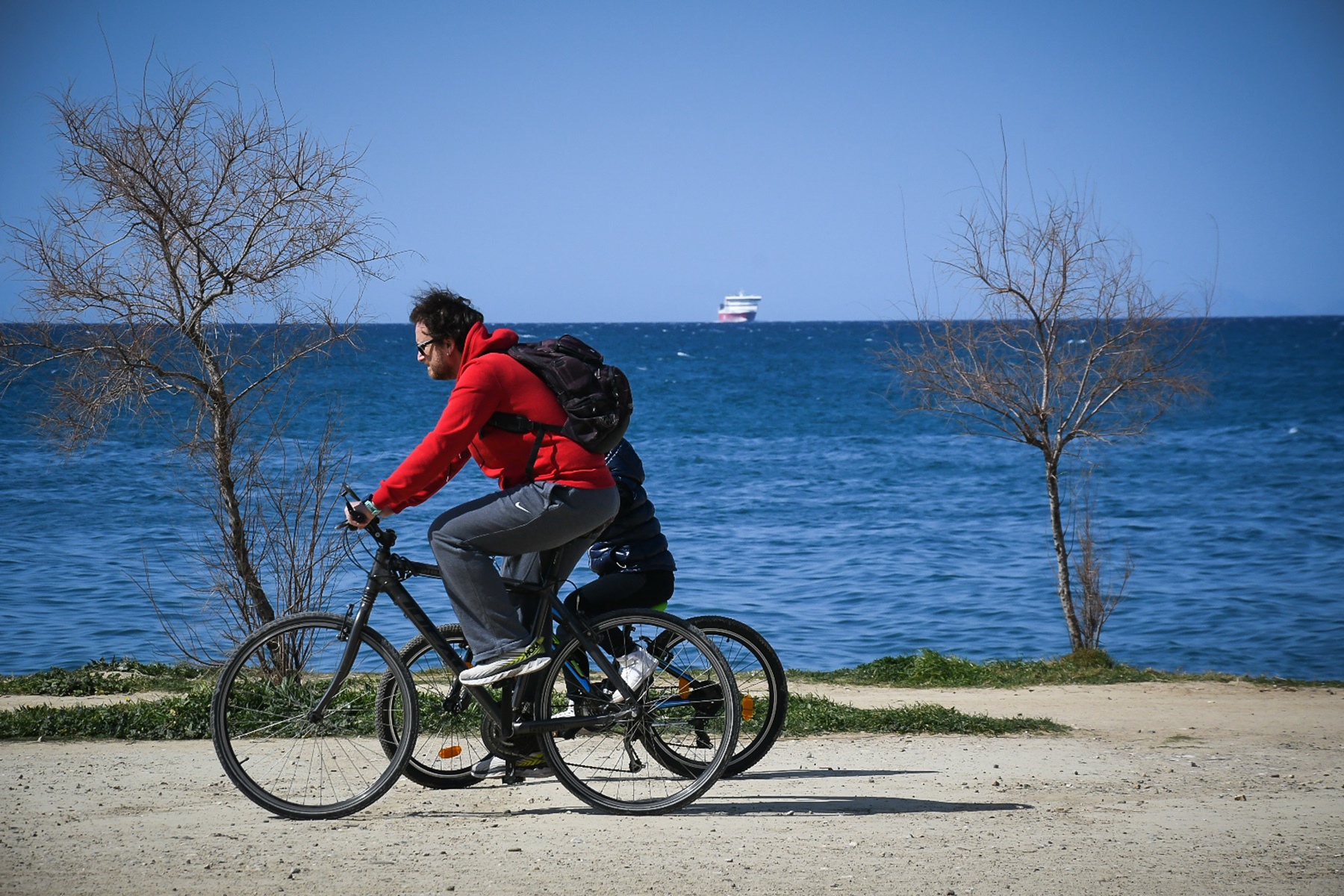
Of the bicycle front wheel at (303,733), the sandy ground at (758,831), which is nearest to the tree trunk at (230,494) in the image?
the sandy ground at (758,831)

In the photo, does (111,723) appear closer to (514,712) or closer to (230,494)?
(230,494)

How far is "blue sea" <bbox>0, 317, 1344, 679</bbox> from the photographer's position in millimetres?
14086

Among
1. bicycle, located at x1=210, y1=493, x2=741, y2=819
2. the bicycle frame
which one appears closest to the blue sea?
bicycle, located at x1=210, y1=493, x2=741, y2=819

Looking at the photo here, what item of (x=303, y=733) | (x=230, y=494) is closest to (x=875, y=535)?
(x=230, y=494)

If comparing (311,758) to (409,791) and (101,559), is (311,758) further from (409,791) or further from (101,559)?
(101,559)

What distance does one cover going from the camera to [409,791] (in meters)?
5.34

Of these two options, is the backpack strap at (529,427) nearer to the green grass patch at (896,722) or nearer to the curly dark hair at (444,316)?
the curly dark hair at (444,316)

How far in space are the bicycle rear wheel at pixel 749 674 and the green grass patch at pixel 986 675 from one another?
16.1 feet

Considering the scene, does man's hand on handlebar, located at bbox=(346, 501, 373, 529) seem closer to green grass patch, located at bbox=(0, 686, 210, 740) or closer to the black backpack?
the black backpack

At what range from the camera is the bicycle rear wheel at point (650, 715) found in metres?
4.86

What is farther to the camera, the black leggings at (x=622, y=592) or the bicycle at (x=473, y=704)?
the black leggings at (x=622, y=592)

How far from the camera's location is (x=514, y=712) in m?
4.85

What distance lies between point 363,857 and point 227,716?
1.09 metres

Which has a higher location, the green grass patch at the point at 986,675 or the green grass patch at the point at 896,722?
the green grass patch at the point at 896,722
